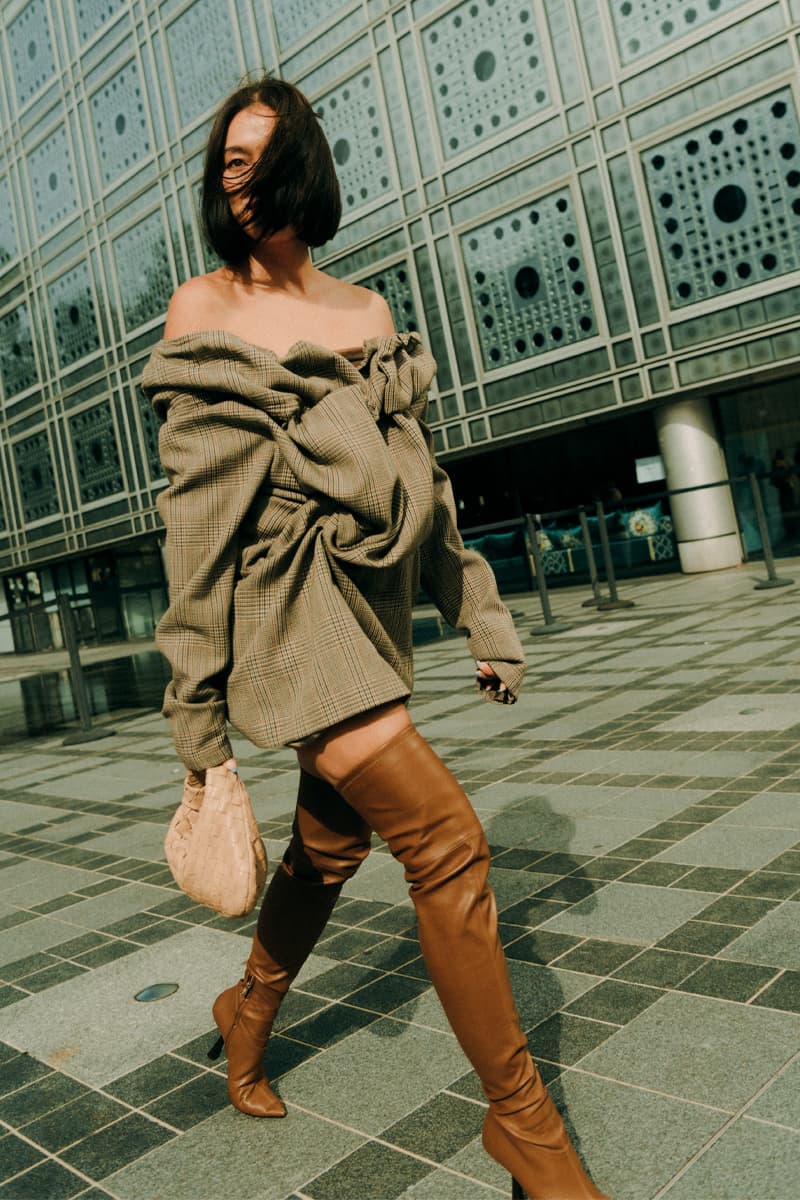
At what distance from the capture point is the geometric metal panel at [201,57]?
875 inches

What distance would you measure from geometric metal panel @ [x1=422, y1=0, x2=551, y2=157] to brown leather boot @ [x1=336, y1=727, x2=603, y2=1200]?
17507mm

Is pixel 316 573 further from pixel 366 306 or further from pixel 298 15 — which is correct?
pixel 298 15

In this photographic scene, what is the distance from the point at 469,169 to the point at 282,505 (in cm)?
1787

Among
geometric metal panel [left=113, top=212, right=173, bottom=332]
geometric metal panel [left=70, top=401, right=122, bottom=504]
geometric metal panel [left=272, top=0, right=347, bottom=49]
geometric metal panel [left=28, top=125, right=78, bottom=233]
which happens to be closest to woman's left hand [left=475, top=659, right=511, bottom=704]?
geometric metal panel [left=272, top=0, right=347, bottom=49]

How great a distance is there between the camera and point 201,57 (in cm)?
2286

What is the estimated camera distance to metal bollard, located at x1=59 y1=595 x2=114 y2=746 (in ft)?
32.4

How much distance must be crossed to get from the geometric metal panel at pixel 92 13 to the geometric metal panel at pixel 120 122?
1.35 m

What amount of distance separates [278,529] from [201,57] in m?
23.6

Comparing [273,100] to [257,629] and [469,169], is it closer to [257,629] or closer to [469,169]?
[257,629]

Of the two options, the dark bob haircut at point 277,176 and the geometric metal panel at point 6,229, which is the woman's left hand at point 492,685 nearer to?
the dark bob haircut at point 277,176

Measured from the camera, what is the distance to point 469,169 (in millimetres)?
18625

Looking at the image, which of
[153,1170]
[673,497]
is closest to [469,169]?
[673,497]

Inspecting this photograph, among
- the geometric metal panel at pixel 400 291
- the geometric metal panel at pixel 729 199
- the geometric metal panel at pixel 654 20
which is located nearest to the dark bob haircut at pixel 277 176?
the geometric metal panel at pixel 729 199

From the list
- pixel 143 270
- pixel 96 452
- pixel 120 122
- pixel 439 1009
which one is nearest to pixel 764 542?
pixel 439 1009
